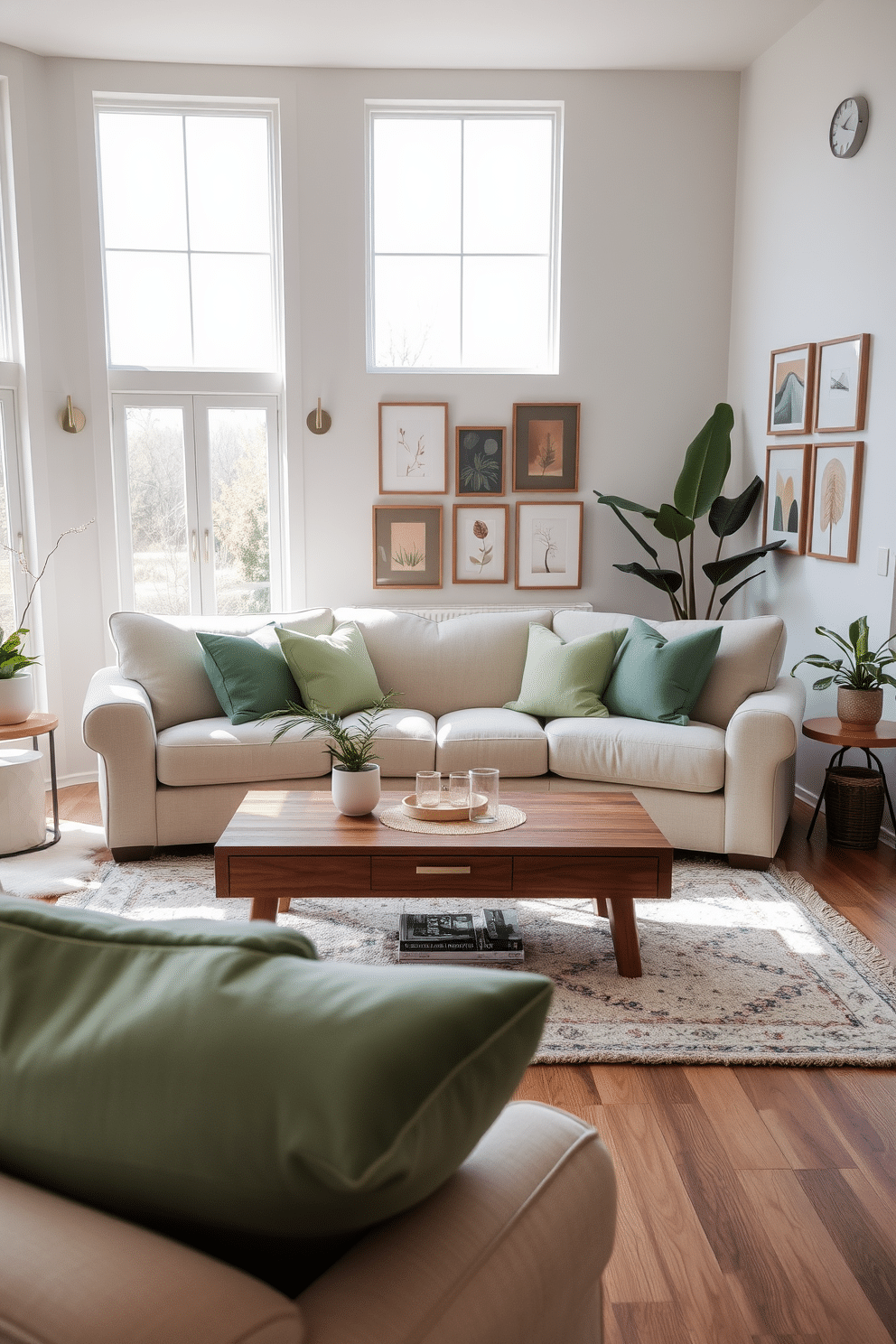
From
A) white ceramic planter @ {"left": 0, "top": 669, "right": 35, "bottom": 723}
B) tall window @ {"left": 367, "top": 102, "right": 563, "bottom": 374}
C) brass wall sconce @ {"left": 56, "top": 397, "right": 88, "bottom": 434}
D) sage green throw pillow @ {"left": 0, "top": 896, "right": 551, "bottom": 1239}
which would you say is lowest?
white ceramic planter @ {"left": 0, "top": 669, "right": 35, "bottom": 723}

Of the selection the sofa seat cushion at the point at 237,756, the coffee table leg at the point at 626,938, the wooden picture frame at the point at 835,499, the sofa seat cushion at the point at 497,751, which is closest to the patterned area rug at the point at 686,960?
the coffee table leg at the point at 626,938

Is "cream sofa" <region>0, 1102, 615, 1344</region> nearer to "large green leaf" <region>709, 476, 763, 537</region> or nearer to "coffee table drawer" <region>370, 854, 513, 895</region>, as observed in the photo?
"coffee table drawer" <region>370, 854, 513, 895</region>

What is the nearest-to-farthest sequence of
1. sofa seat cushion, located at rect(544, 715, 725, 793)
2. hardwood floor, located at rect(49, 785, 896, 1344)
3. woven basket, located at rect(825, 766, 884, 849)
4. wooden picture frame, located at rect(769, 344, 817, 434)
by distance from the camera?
hardwood floor, located at rect(49, 785, 896, 1344), sofa seat cushion, located at rect(544, 715, 725, 793), woven basket, located at rect(825, 766, 884, 849), wooden picture frame, located at rect(769, 344, 817, 434)

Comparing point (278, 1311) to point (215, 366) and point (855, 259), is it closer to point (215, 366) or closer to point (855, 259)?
point (855, 259)

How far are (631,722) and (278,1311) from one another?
3.40 m

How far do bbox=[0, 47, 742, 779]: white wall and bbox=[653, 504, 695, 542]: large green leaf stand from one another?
1.40 ft

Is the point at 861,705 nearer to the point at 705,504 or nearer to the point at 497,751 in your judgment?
the point at 497,751

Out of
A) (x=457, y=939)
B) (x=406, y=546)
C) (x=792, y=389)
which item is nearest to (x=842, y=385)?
(x=792, y=389)

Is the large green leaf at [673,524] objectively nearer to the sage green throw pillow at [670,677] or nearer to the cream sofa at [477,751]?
the cream sofa at [477,751]

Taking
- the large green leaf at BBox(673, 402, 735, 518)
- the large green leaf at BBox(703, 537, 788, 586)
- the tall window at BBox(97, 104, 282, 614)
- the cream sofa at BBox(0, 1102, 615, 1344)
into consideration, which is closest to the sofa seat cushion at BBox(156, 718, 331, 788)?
the tall window at BBox(97, 104, 282, 614)

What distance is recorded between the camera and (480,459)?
16.9 feet

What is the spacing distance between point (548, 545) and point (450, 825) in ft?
8.28

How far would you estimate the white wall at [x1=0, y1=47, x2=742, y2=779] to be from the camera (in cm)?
479

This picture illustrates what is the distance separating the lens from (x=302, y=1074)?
68 centimetres
